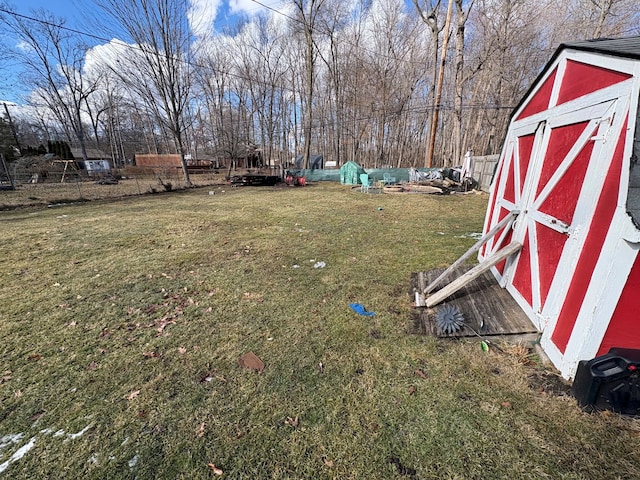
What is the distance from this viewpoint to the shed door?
90.6 inches

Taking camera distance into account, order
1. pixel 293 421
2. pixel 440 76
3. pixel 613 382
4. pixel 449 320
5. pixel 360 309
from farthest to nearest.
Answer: pixel 440 76, pixel 360 309, pixel 449 320, pixel 293 421, pixel 613 382

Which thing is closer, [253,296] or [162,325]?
[162,325]

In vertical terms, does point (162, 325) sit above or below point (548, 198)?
below

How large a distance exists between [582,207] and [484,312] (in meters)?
1.52

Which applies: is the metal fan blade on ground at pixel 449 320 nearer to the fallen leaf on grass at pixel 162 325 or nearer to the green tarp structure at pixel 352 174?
the fallen leaf on grass at pixel 162 325

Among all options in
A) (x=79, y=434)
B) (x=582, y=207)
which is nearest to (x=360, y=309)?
(x=582, y=207)

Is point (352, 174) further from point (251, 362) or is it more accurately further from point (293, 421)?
point (293, 421)

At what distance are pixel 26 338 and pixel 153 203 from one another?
11.0 meters

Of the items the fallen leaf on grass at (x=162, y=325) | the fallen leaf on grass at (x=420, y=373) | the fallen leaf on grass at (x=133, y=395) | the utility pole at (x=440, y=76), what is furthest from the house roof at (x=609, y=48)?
the utility pole at (x=440, y=76)

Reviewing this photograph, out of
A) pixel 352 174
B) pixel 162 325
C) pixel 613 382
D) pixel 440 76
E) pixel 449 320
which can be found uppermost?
pixel 440 76

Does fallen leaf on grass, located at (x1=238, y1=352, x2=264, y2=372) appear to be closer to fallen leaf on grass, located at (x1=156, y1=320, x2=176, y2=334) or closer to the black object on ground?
fallen leaf on grass, located at (x1=156, y1=320, x2=176, y2=334)

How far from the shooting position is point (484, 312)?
3.21 m

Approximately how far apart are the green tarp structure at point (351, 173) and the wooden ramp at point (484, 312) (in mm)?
16829

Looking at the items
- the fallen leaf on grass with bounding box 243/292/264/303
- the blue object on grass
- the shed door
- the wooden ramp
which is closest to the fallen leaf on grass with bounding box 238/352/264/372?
the fallen leaf on grass with bounding box 243/292/264/303
